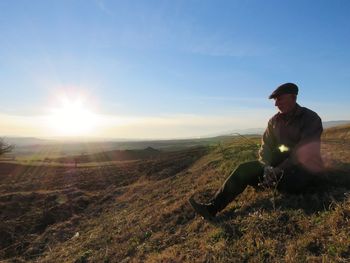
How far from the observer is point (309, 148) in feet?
24.0

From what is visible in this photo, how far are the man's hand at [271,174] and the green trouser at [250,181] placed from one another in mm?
125

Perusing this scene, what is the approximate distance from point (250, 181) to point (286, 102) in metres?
1.88

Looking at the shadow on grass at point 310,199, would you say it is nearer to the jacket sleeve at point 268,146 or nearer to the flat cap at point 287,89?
the jacket sleeve at point 268,146

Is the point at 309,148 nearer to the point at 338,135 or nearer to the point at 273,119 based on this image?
the point at 273,119

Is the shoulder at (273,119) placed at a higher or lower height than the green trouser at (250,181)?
higher

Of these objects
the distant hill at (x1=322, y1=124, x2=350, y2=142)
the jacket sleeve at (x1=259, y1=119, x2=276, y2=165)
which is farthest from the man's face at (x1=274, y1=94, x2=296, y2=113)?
the distant hill at (x1=322, y1=124, x2=350, y2=142)

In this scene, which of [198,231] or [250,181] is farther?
[250,181]

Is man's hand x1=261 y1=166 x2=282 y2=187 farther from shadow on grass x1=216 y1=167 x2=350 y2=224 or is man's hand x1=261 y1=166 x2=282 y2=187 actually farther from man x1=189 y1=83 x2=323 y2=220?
shadow on grass x1=216 y1=167 x2=350 y2=224

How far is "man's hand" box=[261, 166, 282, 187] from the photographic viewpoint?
24.6 ft

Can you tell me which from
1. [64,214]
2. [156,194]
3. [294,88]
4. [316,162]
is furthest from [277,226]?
[64,214]

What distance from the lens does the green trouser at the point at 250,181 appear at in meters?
7.42

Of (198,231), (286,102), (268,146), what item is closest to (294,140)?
(268,146)

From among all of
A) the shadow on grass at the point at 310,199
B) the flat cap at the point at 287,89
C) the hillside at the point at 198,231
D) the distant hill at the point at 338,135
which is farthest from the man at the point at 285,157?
the distant hill at the point at 338,135

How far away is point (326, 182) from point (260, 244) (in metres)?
2.64
